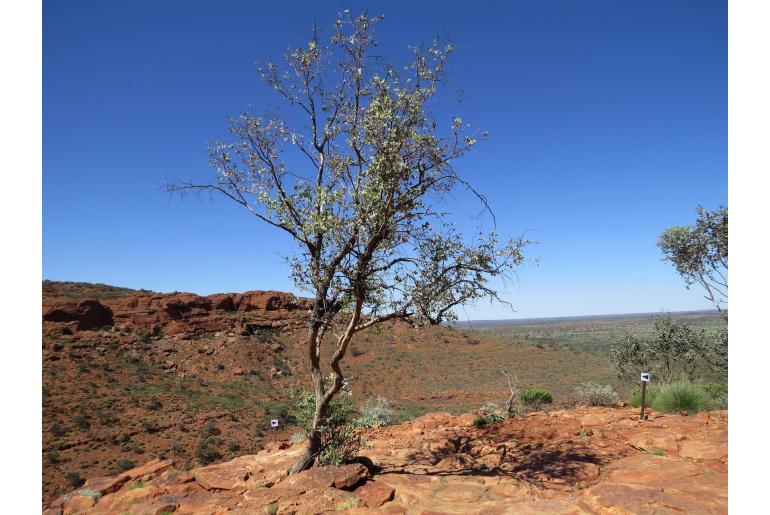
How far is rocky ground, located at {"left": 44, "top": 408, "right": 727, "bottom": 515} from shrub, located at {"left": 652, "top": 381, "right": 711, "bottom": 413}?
1347mm

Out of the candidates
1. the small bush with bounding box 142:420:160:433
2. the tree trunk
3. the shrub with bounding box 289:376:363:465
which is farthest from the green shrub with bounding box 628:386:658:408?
the small bush with bounding box 142:420:160:433

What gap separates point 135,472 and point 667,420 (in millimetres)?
12232

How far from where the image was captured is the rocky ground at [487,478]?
5.73 meters

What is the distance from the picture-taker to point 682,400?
11.9 metres

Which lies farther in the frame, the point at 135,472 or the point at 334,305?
the point at 135,472

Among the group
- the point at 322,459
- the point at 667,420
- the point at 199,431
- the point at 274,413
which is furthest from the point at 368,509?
the point at 274,413

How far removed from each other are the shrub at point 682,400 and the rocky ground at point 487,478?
4.42 feet

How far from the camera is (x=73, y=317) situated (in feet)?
113

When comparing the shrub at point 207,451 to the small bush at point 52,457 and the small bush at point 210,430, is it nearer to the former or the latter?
the small bush at point 210,430

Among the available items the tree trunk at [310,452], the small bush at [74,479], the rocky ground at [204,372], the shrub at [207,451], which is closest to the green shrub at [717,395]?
the rocky ground at [204,372]

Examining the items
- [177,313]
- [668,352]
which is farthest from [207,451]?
[177,313]

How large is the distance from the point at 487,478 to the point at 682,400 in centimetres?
787
